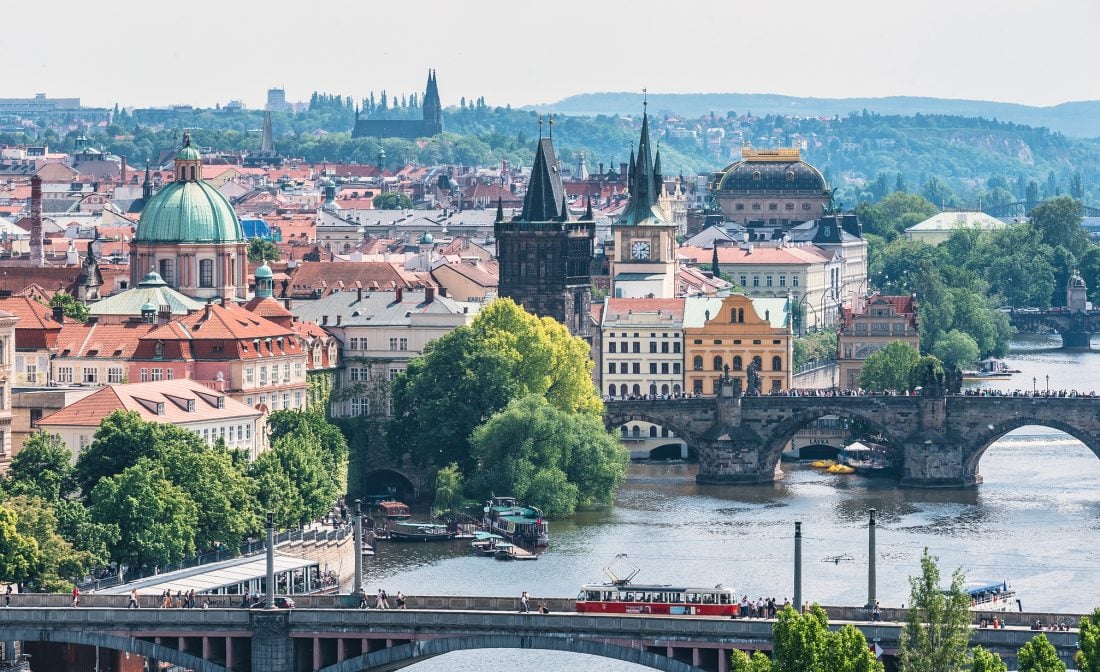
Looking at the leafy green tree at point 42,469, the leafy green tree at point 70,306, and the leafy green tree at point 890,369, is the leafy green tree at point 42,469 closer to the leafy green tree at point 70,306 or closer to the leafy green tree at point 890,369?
the leafy green tree at point 70,306

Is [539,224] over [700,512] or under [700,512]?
over

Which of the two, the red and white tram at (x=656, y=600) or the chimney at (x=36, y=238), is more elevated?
the chimney at (x=36, y=238)

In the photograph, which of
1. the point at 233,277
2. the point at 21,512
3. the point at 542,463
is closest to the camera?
the point at 21,512

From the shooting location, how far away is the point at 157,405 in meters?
116

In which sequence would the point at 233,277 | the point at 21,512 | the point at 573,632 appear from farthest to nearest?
the point at 233,277 → the point at 21,512 → the point at 573,632

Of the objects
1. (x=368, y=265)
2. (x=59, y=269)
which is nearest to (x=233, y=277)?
(x=59, y=269)

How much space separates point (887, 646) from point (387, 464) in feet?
181

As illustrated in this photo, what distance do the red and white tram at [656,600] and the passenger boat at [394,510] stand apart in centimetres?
3483

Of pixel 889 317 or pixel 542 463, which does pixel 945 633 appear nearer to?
pixel 542 463

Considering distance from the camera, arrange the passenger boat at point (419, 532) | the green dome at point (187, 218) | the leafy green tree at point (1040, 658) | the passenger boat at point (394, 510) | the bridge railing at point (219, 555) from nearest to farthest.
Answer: the leafy green tree at point (1040, 658)
the bridge railing at point (219, 555)
the passenger boat at point (419, 532)
the passenger boat at point (394, 510)
the green dome at point (187, 218)

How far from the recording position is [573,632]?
83.1m

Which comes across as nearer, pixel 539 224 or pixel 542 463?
pixel 542 463

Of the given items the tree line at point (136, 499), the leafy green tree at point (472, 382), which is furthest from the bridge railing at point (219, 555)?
the leafy green tree at point (472, 382)

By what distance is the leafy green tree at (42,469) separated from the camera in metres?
104
